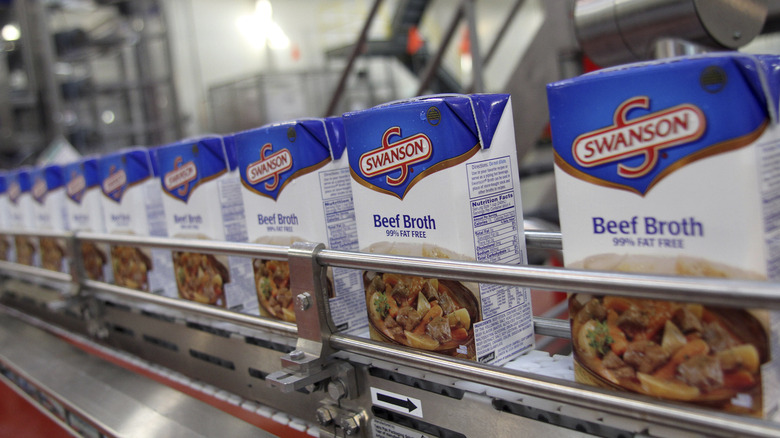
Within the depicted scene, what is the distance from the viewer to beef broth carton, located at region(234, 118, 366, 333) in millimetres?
902

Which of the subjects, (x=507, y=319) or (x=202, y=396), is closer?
(x=507, y=319)

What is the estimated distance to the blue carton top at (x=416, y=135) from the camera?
2.30 ft

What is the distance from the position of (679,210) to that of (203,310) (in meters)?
0.82

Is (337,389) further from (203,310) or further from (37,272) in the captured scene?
(37,272)

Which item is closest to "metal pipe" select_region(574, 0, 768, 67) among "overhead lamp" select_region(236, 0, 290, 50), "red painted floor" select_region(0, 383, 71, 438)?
"red painted floor" select_region(0, 383, 71, 438)

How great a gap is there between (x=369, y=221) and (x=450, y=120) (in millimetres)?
192

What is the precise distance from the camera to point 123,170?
1315 mm

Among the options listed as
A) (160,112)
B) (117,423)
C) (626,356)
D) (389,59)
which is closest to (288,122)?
(626,356)

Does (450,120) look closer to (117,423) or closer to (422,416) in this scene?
(422,416)

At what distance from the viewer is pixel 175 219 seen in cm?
120

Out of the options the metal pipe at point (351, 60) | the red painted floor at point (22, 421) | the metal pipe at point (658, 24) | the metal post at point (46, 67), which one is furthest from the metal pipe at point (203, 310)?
the metal post at point (46, 67)

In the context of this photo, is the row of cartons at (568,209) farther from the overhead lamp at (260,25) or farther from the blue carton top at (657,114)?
the overhead lamp at (260,25)

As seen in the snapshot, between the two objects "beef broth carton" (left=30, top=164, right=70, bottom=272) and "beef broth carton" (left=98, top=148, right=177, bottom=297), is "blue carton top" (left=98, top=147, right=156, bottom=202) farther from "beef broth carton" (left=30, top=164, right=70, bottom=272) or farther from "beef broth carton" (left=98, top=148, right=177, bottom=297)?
"beef broth carton" (left=30, top=164, right=70, bottom=272)

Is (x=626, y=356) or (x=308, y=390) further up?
(x=626, y=356)
